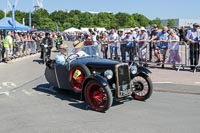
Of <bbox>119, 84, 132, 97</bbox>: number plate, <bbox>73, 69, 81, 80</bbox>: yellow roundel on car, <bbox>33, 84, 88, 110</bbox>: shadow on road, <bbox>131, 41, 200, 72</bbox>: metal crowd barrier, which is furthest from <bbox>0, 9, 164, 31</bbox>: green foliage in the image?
<bbox>119, 84, 132, 97</bbox>: number plate

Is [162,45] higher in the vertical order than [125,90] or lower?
higher

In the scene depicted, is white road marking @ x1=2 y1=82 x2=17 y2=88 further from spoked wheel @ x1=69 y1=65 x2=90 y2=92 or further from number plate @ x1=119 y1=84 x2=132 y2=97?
number plate @ x1=119 y1=84 x2=132 y2=97

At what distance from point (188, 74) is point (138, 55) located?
2900mm

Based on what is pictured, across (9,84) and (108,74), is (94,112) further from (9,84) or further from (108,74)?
(9,84)

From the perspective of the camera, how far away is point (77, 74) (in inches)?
328

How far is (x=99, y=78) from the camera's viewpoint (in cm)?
732

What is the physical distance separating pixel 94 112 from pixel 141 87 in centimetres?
153

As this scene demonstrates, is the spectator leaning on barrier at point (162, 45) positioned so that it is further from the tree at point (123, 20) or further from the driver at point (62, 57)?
the tree at point (123, 20)

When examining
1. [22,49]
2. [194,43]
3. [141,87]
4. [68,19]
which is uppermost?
[68,19]

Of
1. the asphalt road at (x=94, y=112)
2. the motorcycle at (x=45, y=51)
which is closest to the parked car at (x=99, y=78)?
the asphalt road at (x=94, y=112)

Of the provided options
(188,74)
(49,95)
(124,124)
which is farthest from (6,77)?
(124,124)

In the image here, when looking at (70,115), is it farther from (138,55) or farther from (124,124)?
(138,55)

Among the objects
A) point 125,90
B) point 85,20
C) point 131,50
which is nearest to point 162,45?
point 131,50

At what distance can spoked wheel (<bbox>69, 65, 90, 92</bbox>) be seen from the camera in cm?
A: 813
